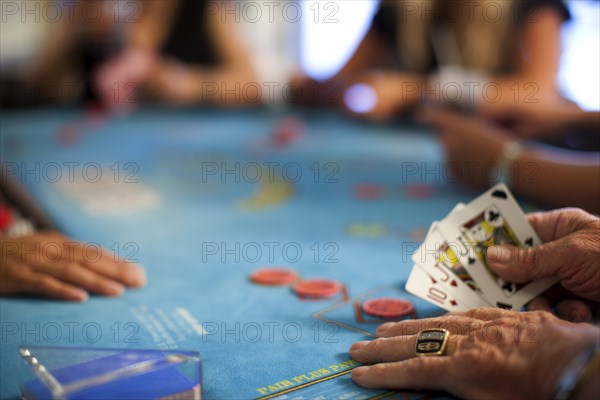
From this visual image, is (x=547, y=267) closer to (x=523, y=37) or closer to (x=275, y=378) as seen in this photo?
(x=275, y=378)

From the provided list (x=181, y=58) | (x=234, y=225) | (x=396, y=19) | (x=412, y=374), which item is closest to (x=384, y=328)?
(x=412, y=374)

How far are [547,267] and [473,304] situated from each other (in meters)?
0.18

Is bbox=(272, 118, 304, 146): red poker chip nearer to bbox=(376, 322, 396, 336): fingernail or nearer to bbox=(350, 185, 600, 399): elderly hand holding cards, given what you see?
bbox=(350, 185, 600, 399): elderly hand holding cards

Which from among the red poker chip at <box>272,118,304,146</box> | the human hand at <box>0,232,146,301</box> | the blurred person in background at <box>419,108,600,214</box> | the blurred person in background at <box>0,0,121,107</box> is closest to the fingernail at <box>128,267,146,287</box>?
the human hand at <box>0,232,146,301</box>

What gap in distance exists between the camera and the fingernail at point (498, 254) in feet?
4.71

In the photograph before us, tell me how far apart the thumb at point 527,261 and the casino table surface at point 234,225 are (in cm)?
17

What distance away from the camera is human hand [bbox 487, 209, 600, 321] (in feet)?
4.50

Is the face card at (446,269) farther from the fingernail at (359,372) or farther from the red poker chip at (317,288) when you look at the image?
the fingernail at (359,372)

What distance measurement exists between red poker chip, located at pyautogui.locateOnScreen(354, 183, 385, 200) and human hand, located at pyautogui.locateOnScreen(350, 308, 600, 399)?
4.15ft

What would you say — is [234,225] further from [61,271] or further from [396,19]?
[396,19]

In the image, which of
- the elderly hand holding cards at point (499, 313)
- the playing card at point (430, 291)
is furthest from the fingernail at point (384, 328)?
the playing card at point (430, 291)

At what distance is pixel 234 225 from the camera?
7.25 feet

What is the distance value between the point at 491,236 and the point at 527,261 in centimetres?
13

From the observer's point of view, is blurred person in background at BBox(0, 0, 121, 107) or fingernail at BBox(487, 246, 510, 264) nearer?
fingernail at BBox(487, 246, 510, 264)
